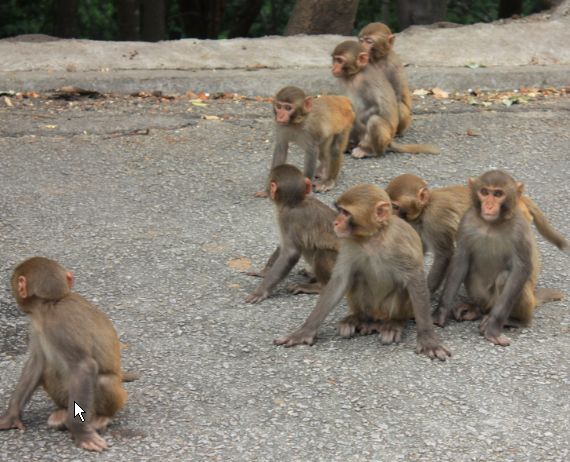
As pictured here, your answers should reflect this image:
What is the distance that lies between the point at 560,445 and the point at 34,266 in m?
2.33

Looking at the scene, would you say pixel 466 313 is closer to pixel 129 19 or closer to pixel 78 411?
pixel 78 411

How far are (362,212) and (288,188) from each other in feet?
2.98

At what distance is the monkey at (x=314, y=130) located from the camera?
7.68m

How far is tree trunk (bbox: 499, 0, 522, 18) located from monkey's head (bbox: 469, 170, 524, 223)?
1161 cm

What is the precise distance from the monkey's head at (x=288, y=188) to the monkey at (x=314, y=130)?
1.71 metres

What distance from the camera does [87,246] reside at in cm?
671

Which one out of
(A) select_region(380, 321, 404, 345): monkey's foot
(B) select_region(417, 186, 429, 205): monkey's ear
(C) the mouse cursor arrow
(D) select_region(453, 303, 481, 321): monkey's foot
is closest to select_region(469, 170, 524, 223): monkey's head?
(B) select_region(417, 186, 429, 205): monkey's ear

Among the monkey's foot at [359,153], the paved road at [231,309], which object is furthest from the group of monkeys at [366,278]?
the monkey's foot at [359,153]

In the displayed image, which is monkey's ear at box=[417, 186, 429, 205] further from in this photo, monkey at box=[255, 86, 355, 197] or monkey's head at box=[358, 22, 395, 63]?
monkey's head at box=[358, 22, 395, 63]

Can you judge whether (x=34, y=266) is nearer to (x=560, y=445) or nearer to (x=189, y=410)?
(x=189, y=410)

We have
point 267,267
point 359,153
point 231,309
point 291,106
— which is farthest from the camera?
point 359,153

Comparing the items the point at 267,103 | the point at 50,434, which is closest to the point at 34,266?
the point at 50,434

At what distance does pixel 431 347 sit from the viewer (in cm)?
516

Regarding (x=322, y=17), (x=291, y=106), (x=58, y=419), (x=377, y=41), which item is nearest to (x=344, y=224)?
(x=58, y=419)
